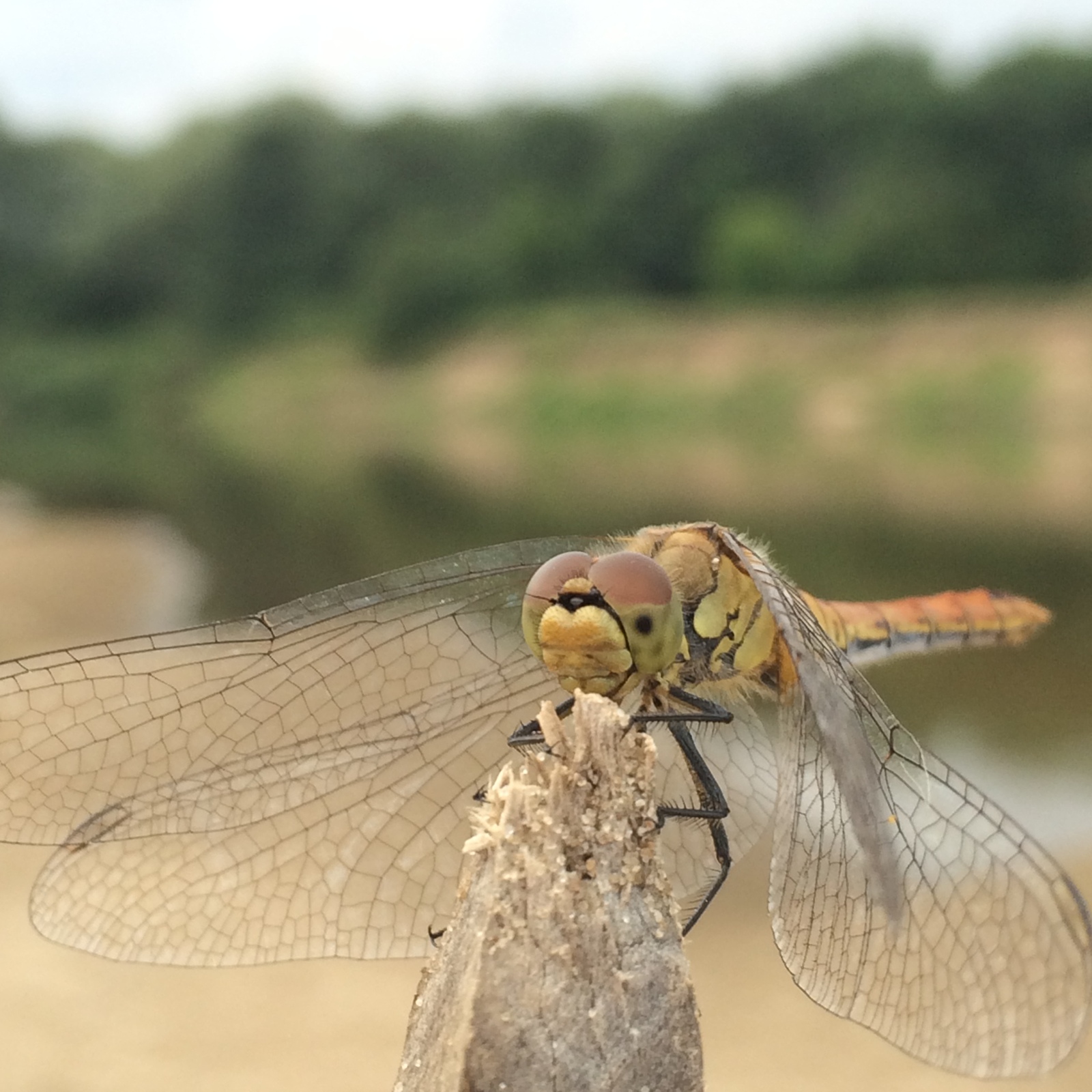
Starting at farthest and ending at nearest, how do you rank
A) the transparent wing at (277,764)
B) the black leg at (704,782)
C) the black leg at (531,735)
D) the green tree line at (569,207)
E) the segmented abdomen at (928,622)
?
the green tree line at (569,207)
the segmented abdomen at (928,622)
the transparent wing at (277,764)
the black leg at (704,782)
the black leg at (531,735)

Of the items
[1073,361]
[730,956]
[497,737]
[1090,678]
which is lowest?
[497,737]

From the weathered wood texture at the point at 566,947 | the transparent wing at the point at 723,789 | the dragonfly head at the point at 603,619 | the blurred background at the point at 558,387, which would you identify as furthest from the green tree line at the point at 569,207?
the weathered wood texture at the point at 566,947

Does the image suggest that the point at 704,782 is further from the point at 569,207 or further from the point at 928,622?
the point at 569,207

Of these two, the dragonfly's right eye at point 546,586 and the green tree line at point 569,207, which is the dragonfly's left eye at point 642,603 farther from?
the green tree line at point 569,207

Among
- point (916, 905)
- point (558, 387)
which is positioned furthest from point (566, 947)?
point (558, 387)

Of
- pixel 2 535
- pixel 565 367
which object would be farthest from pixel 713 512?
pixel 565 367

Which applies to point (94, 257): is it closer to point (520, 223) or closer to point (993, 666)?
point (520, 223)
